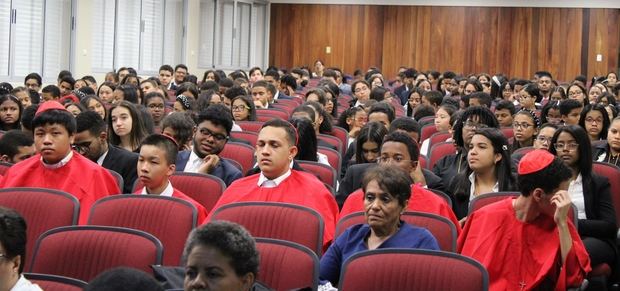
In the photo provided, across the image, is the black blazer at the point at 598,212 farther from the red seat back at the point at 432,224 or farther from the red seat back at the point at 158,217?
the red seat back at the point at 158,217

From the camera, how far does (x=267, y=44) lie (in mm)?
30219

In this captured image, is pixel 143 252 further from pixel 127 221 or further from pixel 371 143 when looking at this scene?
pixel 371 143

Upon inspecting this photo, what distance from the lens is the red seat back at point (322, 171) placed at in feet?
23.6

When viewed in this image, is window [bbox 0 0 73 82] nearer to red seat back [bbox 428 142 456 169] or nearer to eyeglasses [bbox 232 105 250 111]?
eyeglasses [bbox 232 105 250 111]

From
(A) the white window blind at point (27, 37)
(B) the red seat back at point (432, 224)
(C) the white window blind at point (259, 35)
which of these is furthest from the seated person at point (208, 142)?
(C) the white window blind at point (259, 35)

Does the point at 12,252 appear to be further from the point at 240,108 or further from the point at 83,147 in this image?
the point at 240,108

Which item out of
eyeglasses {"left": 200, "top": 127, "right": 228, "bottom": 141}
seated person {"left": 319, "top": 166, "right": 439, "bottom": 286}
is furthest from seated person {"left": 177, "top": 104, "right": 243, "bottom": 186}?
seated person {"left": 319, "top": 166, "right": 439, "bottom": 286}

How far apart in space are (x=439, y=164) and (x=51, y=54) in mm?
12459

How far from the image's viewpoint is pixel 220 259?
324 cm

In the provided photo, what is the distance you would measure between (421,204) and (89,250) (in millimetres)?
2055

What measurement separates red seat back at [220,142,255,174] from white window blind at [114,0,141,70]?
1305 cm

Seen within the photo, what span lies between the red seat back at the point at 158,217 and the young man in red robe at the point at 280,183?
2.32 ft

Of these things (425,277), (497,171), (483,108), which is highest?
(483,108)

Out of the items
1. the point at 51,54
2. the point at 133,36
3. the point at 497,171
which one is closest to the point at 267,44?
the point at 133,36
